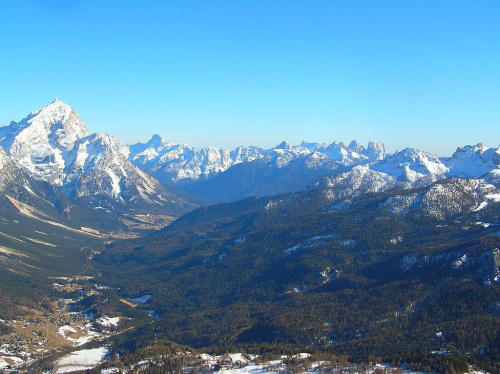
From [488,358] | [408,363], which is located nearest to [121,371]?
[408,363]

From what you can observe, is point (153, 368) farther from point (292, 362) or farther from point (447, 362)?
point (447, 362)

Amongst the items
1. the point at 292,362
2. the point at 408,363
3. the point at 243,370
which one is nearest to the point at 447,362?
the point at 408,363

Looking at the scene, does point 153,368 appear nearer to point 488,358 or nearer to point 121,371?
point 121,371

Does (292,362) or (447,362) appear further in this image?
(292,362)

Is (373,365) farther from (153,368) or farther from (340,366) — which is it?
(153,368)

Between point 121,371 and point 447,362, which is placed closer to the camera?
point 447,362

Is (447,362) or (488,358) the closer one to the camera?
(447,362)

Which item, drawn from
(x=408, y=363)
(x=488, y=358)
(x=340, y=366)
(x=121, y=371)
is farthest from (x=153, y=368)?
(x=488, y=358)
